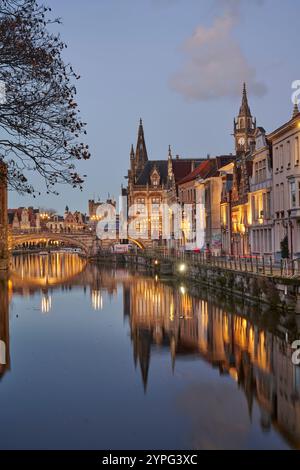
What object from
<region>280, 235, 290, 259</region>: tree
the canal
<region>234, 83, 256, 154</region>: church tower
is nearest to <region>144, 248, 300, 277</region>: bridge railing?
<region>280, 235, 290, 259</region>: tree

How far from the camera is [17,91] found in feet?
45.6

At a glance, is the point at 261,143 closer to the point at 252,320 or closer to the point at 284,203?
the point at 284,203

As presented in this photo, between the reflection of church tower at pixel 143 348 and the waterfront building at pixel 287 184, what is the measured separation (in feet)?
37.5

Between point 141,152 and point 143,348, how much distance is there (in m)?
115

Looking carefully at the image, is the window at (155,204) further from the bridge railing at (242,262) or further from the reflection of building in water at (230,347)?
the reflection of building in water at (230,347)

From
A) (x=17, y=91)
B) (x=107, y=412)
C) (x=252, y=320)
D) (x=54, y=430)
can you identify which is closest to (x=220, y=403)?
(x=107, y=412)

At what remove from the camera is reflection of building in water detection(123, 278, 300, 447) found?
52.5 feet

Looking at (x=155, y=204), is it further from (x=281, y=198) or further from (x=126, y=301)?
(x=281, y=198)

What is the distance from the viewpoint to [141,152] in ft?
448

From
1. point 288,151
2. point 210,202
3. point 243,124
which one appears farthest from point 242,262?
point 243,124

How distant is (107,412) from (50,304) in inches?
1037

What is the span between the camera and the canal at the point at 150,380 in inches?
540

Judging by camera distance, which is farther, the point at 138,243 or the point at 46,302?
the point at 138,243

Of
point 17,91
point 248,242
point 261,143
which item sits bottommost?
point 248,242
